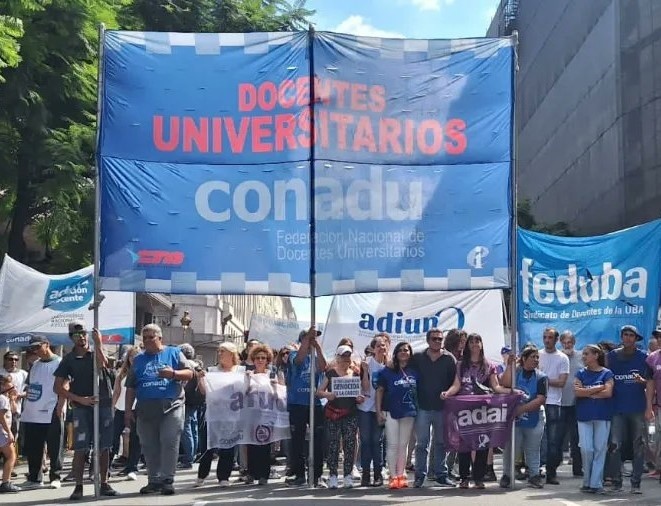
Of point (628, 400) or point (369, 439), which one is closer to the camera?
Answer: point (369, 439)

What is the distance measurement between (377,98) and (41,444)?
6.31 meters

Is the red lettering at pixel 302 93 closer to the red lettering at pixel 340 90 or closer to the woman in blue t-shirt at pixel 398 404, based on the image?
the red lettering at pixel 340 90

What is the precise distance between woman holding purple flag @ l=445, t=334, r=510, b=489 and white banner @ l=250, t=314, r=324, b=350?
11435mm

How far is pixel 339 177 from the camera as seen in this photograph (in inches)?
421

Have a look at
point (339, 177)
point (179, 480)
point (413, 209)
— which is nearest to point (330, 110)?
point (339, 177)

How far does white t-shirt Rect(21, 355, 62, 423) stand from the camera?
1256 cm

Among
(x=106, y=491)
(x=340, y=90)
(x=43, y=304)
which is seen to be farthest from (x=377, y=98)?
(x=43, y=304)

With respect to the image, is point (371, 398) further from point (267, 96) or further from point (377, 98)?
point (267, 96)

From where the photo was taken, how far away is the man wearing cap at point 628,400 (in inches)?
442

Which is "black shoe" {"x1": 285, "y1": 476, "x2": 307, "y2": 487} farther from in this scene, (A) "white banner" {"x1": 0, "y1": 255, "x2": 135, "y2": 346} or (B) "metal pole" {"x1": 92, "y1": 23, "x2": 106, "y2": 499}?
(A) "white banner" {"x1": 0, "y1": 255, "x2": 135, "y2": 346}

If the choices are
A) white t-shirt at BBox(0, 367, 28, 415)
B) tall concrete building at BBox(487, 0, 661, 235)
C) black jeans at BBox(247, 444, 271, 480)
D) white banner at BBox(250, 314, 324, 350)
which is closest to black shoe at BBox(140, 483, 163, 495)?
black jeans at BBox(247, 444, 271, 480)

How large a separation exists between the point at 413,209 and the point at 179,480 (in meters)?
4.78

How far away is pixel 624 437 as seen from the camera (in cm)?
1131

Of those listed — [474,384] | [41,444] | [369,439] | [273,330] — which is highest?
[273,330]
